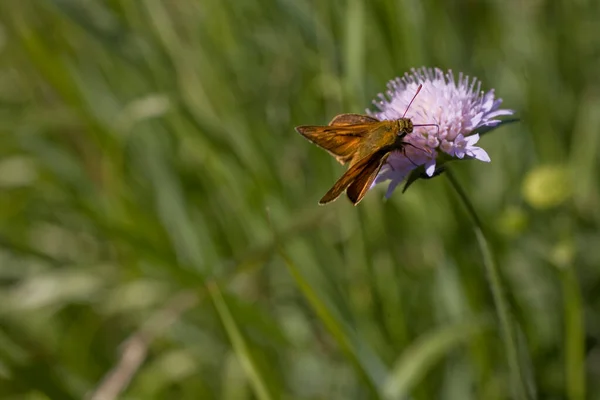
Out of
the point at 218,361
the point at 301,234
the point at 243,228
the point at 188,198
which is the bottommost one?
the point at 218,361

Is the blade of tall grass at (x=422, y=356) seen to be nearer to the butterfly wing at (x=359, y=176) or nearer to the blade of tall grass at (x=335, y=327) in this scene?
the blade of tall grass at (x=335, y=327)

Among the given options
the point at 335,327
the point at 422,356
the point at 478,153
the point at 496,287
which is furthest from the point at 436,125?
the point at 422,356

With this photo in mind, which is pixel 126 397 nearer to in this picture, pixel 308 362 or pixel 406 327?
pixel 308 362

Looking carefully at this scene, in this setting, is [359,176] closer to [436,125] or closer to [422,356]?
[436,125]

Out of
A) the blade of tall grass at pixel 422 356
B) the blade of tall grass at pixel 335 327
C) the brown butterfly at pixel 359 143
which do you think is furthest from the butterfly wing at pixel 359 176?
the blade of tall grass at pixel 422 356

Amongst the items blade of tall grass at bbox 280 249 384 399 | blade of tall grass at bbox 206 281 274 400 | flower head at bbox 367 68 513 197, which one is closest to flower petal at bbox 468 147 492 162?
flower head at bbox 367 68 513 197

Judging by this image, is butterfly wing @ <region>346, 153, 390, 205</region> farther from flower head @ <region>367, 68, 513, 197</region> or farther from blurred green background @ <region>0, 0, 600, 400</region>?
blurred green background @ <region>0, 0, 600, 400</region>

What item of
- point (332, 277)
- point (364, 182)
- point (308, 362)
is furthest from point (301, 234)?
point (364, 182)
